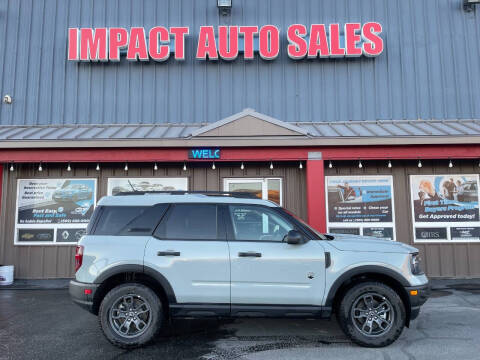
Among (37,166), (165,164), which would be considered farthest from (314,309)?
(37,166)

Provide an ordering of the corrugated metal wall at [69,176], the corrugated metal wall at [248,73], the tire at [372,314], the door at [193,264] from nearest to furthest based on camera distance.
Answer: the tire at [372,314]
the door at [193,264]
the corrugated metal wall at [69,176]
the corrugated metal wall at [248,73]

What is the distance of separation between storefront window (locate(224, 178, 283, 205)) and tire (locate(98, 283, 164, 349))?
545 cm

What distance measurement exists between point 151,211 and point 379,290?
317cm

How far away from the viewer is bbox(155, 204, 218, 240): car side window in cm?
496

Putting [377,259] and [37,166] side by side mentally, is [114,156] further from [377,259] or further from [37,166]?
[377,259]

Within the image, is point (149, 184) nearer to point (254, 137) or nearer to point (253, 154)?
point (253, 154)

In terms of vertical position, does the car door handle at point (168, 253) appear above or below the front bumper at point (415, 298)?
above

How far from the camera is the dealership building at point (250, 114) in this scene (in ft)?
30.8

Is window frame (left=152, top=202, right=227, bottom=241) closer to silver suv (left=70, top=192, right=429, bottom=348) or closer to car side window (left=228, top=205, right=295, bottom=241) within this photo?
silver suv (left=70, top=192, right=429, bottom=348)

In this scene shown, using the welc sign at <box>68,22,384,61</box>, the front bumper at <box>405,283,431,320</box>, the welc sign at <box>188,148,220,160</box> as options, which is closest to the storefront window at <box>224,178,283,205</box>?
the welc sign at <box>188,148,220,160</box>

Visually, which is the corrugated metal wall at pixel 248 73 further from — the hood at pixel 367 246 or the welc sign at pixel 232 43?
the hood at pixel 367 246

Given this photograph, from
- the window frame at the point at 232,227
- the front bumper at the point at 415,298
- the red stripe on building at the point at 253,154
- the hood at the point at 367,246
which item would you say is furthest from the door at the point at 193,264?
the red stripe on building at the point at 253,154

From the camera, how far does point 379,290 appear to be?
186 inches

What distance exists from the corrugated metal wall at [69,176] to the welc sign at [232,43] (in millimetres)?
3457
